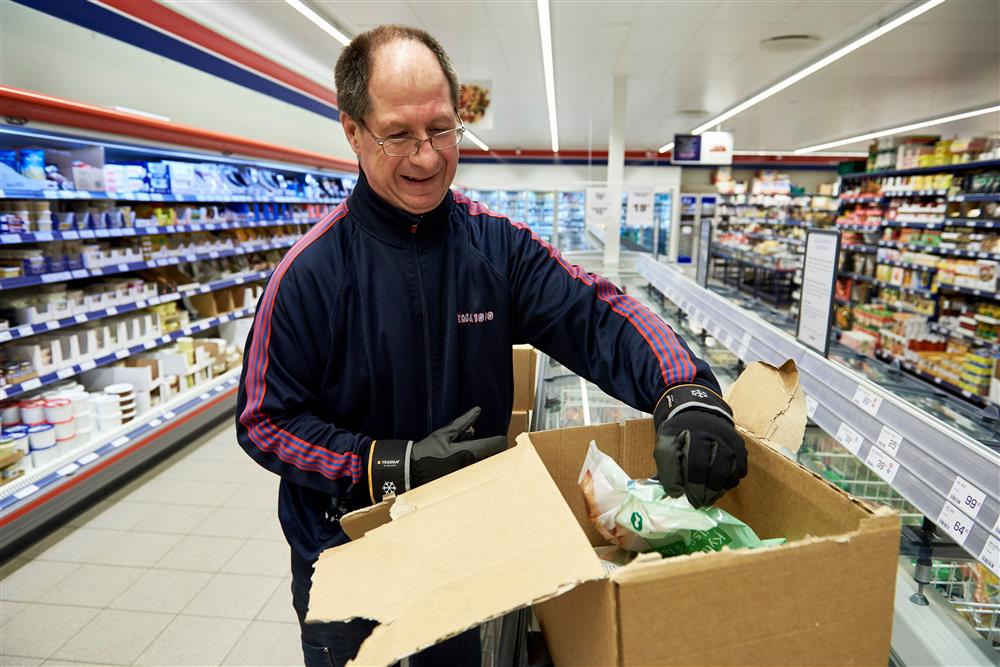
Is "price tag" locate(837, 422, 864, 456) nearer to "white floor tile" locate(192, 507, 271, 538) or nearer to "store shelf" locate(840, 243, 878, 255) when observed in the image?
"white floor tile" locate(192, 507, 271, 538)

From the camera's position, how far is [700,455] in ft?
2.73

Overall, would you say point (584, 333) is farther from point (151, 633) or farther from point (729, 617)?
point (151, 633)

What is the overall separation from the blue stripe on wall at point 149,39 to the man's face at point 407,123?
390 centimetres

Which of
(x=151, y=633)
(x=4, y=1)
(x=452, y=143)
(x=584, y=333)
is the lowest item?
(x=151, y=633)

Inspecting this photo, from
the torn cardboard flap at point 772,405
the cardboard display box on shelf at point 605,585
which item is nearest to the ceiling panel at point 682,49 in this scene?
the torn cardboard flap at point 772,405

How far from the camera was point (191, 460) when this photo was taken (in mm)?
4305

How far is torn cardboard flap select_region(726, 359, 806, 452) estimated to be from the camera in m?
0.96

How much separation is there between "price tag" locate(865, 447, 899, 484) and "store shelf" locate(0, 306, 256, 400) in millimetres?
3748

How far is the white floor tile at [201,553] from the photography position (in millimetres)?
3012

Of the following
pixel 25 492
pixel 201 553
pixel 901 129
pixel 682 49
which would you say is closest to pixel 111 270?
pixel 25 492

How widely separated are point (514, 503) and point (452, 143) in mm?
766

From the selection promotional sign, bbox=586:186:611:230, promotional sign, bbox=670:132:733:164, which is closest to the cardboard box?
promotional sign, bbox=586:186:611:230

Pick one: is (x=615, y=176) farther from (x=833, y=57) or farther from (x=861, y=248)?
(x=861, y=248)

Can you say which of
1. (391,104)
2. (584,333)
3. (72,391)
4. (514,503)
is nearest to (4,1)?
(72,391)
